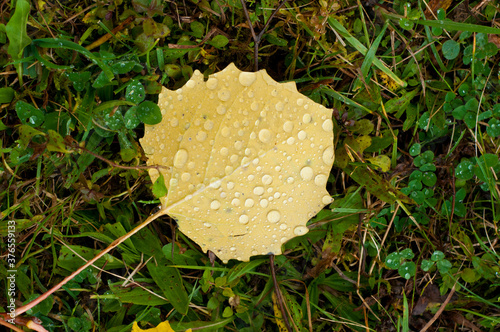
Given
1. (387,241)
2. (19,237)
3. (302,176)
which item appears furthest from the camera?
(387,241)

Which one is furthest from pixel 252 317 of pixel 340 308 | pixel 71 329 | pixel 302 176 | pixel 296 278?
pixel 71 329

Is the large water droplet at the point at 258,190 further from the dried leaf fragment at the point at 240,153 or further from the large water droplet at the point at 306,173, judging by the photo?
the large water droplet at the point at 306,173

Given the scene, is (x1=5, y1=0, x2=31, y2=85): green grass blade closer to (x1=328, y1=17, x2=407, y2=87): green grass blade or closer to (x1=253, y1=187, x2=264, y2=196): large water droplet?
(x1=253, y1=187, x2=264, y2=196): large water droplet

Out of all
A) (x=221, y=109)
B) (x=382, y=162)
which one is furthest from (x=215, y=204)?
(x=382, y=162)

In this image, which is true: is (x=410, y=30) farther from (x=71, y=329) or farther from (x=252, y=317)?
(x=71, y=329)

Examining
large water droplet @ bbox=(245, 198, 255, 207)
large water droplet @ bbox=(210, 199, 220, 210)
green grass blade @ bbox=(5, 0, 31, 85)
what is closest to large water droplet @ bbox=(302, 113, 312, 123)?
large water droplet @ bbox=(245, 198, 255, 207)

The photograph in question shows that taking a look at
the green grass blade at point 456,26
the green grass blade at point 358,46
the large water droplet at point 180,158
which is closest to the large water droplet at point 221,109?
the large water droplet at point 180,158

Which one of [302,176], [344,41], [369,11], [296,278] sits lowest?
[296,278]
